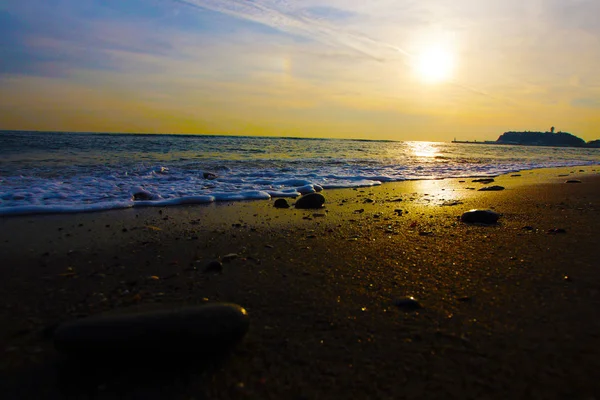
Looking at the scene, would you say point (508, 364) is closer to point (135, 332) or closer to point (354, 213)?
point (135, 332)

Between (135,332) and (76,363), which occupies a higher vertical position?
(135,332)

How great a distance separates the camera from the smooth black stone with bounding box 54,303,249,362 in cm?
164

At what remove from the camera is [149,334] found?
5.46ft

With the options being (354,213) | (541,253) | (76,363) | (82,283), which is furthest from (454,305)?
(354,213)

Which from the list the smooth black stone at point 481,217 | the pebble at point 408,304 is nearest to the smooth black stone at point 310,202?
the smooth black stone at point 481,217

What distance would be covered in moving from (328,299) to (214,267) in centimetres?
106

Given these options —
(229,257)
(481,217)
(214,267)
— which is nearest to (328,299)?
(214,267)

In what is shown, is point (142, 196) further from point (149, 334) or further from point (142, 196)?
point (149, 334)

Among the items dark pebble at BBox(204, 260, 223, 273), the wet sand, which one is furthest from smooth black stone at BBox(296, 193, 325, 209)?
dark pebble at BBox(204, 260, 223, 273)

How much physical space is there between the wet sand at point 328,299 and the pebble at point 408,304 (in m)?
0.05

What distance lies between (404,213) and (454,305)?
334cm

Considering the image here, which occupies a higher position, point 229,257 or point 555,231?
point 555,231

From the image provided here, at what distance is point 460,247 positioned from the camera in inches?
143

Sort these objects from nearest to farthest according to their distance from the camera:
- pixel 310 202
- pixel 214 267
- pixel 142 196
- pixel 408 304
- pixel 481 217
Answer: pixel 408 304, pixel 214 267, pixel 481 217, pixel 310 202, pixel 142 196
